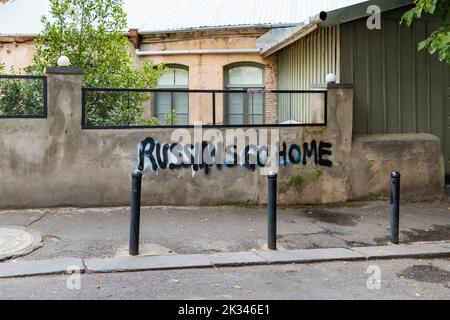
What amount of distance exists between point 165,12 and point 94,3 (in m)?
5.60

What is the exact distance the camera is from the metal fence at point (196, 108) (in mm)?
9336

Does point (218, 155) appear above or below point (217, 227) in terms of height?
above

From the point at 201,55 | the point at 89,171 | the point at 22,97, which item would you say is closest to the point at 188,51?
the point at 201,55

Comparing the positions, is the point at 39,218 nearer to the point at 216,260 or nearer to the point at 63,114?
the point at 63,114

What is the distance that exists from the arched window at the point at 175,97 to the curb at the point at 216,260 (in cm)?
474

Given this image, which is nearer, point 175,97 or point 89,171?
point 89,171

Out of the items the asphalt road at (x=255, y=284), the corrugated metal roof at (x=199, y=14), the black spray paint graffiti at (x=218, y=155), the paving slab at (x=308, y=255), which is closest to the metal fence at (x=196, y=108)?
the black spray paint graffiti at (x=218, y=155)

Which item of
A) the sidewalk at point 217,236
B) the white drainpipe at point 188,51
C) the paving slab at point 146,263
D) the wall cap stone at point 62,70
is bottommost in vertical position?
the paving slab at point 146,263

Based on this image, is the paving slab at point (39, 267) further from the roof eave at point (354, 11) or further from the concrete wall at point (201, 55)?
the concrete wall at point (201, 55)

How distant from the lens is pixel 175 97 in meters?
13.5

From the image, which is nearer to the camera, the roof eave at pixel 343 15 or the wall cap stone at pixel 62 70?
the wall cap stone at pixel 62 70

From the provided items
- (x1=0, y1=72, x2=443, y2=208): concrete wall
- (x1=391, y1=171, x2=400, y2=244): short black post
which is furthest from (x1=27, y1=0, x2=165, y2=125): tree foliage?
(x1=391, y1=171, x2=400, y2=244): short black post

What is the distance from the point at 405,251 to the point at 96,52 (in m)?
6.58
